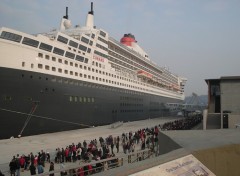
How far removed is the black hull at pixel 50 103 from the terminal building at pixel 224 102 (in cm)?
1325

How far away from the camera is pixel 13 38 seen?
23.3 meters

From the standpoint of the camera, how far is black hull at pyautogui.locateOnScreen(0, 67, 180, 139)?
22.6 meters

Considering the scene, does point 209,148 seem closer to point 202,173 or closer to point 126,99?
point 202,173

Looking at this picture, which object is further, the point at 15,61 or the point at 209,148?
the point at 15,61

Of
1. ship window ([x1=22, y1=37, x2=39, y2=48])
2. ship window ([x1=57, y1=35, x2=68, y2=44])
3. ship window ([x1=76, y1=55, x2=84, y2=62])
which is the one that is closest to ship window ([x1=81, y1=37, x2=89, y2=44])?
ship window ([x1=76, y1=55, x2=84, y2=62])

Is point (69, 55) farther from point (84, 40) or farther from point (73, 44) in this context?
point (84, 40)

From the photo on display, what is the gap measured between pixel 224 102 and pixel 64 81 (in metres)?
18.3

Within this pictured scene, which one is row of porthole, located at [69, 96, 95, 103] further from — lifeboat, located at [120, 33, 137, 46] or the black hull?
lifeboat, located at [120, 33, 137, 46]

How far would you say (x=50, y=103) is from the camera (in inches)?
1015

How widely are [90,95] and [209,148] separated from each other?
2503cm

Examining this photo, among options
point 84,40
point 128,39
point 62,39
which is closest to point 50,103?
point 62,39

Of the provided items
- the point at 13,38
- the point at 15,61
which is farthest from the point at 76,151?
the point at 13,38

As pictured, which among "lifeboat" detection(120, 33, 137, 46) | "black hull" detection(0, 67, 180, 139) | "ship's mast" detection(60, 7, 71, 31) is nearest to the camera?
"black hull" detection(0, 67, 180, 139)

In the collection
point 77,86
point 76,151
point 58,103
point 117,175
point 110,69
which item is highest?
point 110,69
